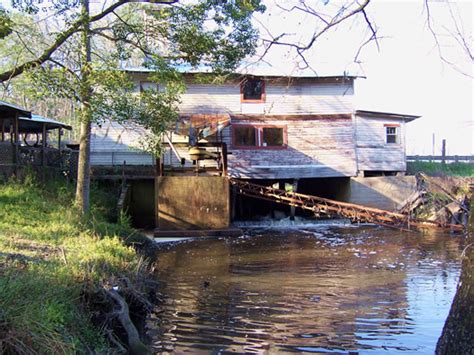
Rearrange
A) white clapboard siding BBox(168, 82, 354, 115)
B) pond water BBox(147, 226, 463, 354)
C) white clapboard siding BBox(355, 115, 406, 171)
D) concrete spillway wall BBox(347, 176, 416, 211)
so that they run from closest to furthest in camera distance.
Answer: pond water BBox(147, 226, 463, 354) → concrete spillway wall BBox(347, 176, 416, 211) → white clapboard siding BBox(168, 82, 354, 115) → white clapboard siding BBox(355, 115, 406, 171)

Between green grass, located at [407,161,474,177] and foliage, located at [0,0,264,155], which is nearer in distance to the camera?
foliage, located at [0,0,264,155]

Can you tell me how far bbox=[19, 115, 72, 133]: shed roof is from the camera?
22.9 m

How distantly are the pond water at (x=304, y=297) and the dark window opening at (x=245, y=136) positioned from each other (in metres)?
9.41

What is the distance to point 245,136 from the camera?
973 inches

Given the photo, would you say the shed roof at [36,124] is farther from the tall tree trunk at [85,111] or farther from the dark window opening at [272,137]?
the dark window opening at [272,137]

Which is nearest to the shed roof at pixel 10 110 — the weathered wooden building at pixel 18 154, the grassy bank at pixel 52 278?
the weathered wooden building at pixel 18 154

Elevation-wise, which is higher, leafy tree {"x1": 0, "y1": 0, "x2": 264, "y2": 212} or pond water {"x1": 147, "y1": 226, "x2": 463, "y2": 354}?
leafy tree {"x1": 0, "y1": 0, "x2": 264, "y2": 212}

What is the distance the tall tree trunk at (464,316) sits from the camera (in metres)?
4.19

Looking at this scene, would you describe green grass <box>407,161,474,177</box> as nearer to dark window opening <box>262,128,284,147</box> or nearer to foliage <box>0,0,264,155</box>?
dark window opening <box>262,128,284,147</box>

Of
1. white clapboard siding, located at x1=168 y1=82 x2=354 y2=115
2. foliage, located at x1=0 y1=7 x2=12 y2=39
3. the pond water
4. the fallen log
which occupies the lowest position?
the pond water

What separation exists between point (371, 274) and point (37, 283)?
7841 mm

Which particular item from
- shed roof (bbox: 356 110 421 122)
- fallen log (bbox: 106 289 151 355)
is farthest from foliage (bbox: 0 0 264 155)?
shed roof (bbox: 356 110 421 122)

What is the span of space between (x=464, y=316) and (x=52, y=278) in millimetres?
4682

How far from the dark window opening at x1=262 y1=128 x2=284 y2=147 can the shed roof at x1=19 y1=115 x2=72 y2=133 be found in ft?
33.5
